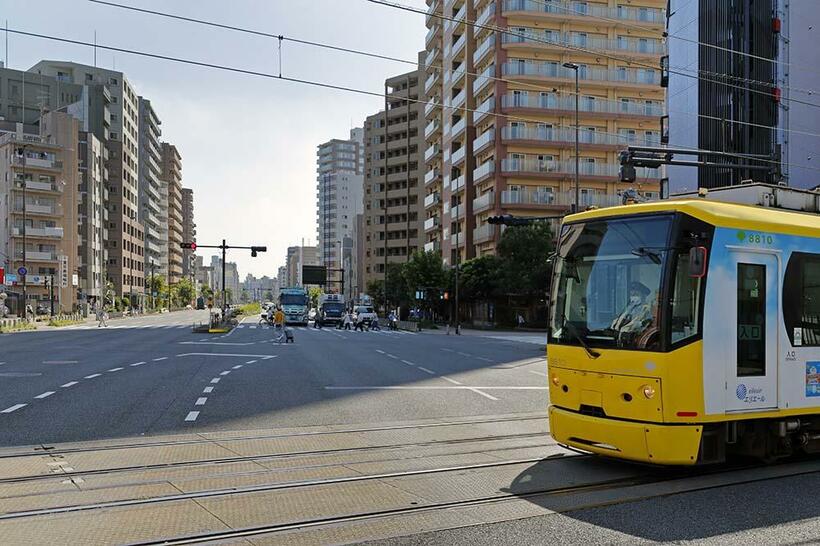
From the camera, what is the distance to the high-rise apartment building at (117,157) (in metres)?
116

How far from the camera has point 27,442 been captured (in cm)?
973

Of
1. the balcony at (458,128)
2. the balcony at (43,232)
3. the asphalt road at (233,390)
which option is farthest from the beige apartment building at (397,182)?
the asphalt road at (233,390)

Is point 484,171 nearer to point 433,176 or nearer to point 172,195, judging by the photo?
point 433,176

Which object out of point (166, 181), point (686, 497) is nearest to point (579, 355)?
point (686, 497)

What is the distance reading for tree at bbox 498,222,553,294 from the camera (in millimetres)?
55875

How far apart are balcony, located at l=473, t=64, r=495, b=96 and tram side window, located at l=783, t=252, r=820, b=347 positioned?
56732 millimetres

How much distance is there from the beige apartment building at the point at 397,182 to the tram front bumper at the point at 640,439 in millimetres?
100613

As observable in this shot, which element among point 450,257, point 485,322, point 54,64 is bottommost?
point 485,322

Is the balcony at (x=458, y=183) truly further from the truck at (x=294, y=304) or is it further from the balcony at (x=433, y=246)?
the truck at (x=294, y=304)

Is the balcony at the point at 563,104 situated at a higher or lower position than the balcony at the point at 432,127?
lower

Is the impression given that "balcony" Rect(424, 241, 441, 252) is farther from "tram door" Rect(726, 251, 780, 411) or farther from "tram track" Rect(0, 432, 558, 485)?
"tram door" Rect(726, 251, 780, 411)

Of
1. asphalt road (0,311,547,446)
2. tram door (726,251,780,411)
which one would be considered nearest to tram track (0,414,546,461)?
asphalt road (0,311,547,446)

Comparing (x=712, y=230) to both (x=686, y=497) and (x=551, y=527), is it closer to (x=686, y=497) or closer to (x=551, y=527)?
(x=686, y=497)

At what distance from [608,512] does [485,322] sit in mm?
63112
